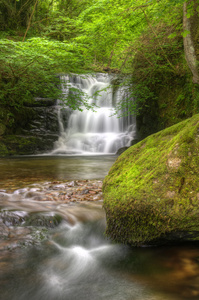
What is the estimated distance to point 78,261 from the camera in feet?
7.37

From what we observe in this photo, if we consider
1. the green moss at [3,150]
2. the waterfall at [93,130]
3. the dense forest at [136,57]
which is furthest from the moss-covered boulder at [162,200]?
the waterfall at [93,130]

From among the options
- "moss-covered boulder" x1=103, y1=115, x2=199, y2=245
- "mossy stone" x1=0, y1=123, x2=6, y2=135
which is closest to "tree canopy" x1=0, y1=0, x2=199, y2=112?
"mossy stone" x1=0, y1=123, x2=6, y2=135

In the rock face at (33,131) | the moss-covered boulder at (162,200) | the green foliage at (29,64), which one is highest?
the green foliage at (29,64)

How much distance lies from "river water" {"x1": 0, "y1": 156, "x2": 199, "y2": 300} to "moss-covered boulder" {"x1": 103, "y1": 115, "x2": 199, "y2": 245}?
0.19 m

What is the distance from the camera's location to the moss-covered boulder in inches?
81.1

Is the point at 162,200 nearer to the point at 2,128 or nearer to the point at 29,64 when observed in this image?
the point at 29,64

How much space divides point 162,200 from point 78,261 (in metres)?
1.02

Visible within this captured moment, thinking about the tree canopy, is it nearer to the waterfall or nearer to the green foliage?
the green foliage

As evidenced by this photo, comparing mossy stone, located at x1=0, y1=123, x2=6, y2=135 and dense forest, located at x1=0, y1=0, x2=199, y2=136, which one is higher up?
dense forest, located at x1=0, y1=0, x2=199, y2=136

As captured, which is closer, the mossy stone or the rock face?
the rock face

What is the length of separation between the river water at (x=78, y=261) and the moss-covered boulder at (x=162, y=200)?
0.61 ft

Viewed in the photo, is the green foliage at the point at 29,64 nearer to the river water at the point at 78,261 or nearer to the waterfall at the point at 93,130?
the waterfall at the point at 93,130

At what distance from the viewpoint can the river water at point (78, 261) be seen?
1.74m

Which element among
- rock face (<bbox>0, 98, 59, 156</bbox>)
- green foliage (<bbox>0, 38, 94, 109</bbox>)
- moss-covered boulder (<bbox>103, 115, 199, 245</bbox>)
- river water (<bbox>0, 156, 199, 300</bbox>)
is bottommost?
river water (<bbox>0, 156, 199, 300</bbox>)
